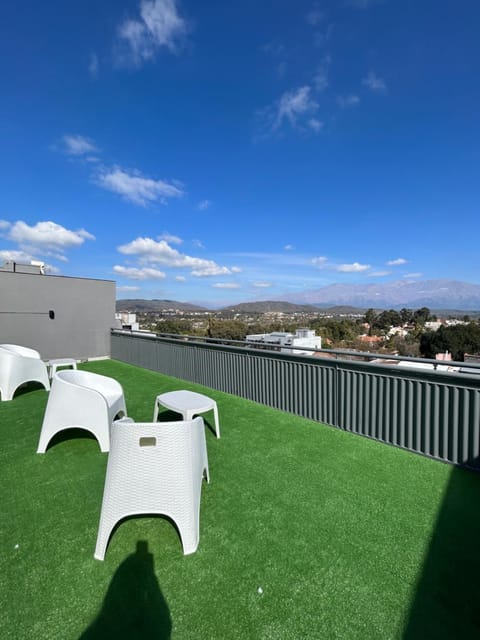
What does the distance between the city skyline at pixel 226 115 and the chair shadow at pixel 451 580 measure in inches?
297

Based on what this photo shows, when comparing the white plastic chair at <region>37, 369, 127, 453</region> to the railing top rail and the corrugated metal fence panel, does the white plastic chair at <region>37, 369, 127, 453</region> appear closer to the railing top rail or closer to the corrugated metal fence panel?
the railing top rail

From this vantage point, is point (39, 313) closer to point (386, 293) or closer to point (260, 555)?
point (260, 555)

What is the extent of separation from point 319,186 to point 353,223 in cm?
714

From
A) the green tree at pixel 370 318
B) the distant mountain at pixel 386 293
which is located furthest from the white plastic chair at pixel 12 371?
the distant mountain at pixel 386 293

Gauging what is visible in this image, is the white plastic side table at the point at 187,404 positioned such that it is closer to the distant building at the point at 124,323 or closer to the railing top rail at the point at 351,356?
Answer: the railing top rail at the point at 351,356

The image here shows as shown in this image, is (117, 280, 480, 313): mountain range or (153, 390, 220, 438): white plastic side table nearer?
(153, 390, 220, 438): white plastic side table

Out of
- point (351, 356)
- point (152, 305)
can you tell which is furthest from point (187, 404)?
point (152, 305)

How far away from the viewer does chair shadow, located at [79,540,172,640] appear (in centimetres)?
122

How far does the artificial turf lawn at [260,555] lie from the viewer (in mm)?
1277

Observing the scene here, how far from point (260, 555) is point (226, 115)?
11.0 metres

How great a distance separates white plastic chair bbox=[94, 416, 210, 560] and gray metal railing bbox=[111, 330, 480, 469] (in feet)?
7.31

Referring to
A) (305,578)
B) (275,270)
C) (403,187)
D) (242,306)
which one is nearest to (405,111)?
(403,187)

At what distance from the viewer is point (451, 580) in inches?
58.1

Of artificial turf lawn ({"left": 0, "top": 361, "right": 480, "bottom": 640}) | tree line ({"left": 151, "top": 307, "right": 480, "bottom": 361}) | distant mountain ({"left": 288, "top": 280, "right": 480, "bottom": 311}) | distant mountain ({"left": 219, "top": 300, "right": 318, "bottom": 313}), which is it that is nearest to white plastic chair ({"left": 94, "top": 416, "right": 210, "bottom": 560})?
artificial turf lawn ({"left": 0, "top": 361, "right": 480, "bottom": 640})
